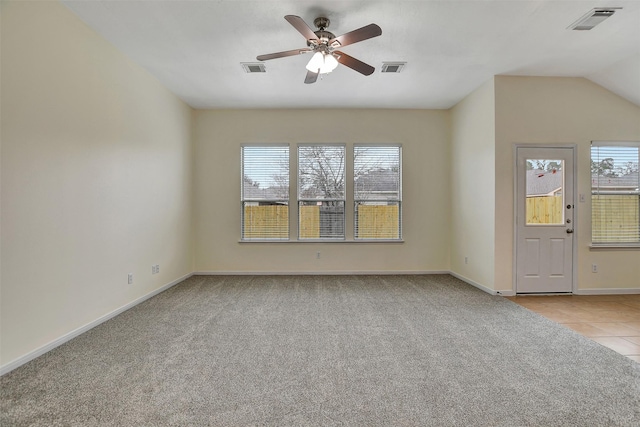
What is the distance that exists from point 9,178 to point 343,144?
14.3 ft

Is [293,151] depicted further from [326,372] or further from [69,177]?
[326,372]

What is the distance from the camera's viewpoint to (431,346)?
8.45 feet

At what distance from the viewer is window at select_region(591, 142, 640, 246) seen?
4.26 metres

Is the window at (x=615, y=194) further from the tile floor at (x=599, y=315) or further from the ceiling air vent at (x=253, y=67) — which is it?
the ceiling air vent at (x=253, y=67)

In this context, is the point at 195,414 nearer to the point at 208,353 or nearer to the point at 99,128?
the point at 208,353

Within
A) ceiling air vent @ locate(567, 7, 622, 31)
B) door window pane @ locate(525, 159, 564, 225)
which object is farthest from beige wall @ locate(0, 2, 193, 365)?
door window pane @ locate(525, 159, 564, 225)

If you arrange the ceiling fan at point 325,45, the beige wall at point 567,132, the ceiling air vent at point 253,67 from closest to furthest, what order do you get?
1. the ceiling fan at point 325,45
2. the ceiling air vent at point 253,67
3. the beige wall at point 567,132

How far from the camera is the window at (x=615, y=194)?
14.0ft

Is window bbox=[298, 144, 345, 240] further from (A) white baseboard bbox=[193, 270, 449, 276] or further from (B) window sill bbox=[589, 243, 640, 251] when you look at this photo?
(B) window sill bbox=[589, 243, 640, 251]

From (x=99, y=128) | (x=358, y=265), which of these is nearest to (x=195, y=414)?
(x=99, y=128)

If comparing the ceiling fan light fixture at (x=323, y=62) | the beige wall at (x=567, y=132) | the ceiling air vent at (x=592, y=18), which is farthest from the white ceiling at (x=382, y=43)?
the ceiling fan light fixture at (x=323, y=62)

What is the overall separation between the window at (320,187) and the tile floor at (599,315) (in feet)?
9.80

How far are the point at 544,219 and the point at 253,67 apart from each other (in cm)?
447

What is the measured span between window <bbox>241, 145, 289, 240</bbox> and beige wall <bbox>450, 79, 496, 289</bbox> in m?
3.02
